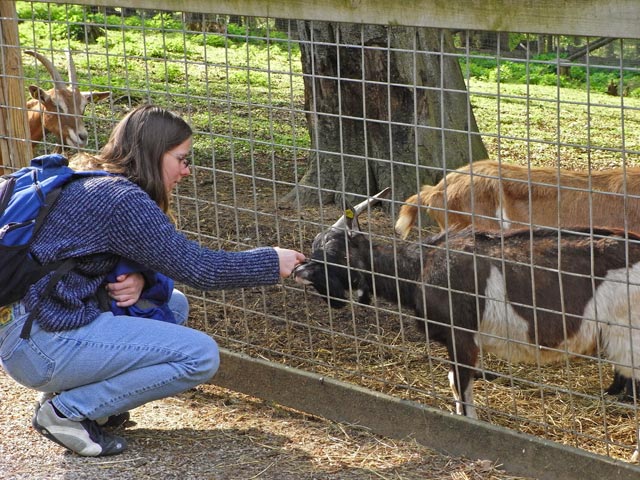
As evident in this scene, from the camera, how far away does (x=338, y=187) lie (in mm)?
7980

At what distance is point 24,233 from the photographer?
3705 mm

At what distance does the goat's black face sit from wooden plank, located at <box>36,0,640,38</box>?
47.3 inches

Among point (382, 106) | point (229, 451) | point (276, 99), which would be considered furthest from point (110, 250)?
point (276, 99)

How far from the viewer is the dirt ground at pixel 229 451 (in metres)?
4.01

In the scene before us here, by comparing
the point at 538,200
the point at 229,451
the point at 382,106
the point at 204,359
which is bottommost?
the point at 229,451

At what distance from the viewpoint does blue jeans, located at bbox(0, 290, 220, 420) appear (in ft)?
12.6

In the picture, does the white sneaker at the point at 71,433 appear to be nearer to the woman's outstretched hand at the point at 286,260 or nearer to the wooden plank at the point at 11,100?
the woman's outstretched hand at the point at 286,260

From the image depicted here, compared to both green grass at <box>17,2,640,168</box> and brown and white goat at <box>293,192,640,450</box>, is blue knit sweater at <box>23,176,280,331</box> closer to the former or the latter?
brown and white goat at <box>293,192,640,450</box>

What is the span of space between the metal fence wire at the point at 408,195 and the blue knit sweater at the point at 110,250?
22.4 inches

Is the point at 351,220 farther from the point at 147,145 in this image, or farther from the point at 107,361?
the point at 107,361

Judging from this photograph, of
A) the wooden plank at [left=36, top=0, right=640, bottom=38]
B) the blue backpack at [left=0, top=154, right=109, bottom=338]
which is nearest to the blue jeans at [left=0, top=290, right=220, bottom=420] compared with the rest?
the blue backpack at [left=0, top=154, right=109, bottom=338]

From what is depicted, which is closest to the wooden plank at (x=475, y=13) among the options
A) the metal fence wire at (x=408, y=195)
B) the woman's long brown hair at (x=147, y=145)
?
the metal fence wire at (x=408, y=195)

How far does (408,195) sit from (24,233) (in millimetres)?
4364

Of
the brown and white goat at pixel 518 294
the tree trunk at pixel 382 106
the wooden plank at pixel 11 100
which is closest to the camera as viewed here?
the brown and white goat at pixel 518 294
